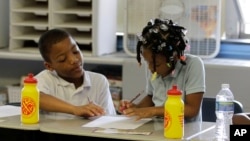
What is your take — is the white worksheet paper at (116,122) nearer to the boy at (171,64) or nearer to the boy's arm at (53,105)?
the boy at (171,64)

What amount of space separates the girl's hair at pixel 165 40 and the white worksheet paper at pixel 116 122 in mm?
280

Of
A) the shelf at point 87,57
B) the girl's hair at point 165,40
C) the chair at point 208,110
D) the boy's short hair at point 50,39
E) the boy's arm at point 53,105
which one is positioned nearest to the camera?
the girl's hair at point 165,40

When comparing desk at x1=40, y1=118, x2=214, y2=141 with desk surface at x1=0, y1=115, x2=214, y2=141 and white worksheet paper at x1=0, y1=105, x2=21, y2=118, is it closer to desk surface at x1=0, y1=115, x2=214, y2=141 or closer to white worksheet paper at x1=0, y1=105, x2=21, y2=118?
desk surface at x1=0, y1=115, x2=214, y2=141

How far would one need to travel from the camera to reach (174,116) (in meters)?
2.04

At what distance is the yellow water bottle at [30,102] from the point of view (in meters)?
2.25

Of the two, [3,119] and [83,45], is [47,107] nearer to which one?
[3,119]

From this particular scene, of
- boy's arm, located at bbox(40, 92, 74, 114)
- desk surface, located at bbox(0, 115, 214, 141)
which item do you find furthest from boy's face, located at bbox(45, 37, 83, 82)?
desk surface, located at bbox(0, 115, 214, 141)

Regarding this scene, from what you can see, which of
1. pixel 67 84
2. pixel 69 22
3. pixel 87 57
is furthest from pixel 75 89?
pixel 69 22

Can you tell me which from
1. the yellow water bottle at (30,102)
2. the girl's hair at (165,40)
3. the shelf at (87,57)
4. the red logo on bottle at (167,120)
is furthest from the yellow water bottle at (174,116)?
the shelf at (87,57)

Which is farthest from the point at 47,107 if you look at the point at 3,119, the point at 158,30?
the point at 158,30

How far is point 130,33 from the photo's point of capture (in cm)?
346

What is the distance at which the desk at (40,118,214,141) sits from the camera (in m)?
2.07

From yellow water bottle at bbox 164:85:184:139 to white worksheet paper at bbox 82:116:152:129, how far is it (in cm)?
22

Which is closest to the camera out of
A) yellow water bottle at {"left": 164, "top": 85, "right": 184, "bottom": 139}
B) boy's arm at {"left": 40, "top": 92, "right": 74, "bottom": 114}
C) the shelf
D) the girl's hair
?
yellow water bottle at {"left": 164, "top": 85, "right": 184, "bottom": 139}
